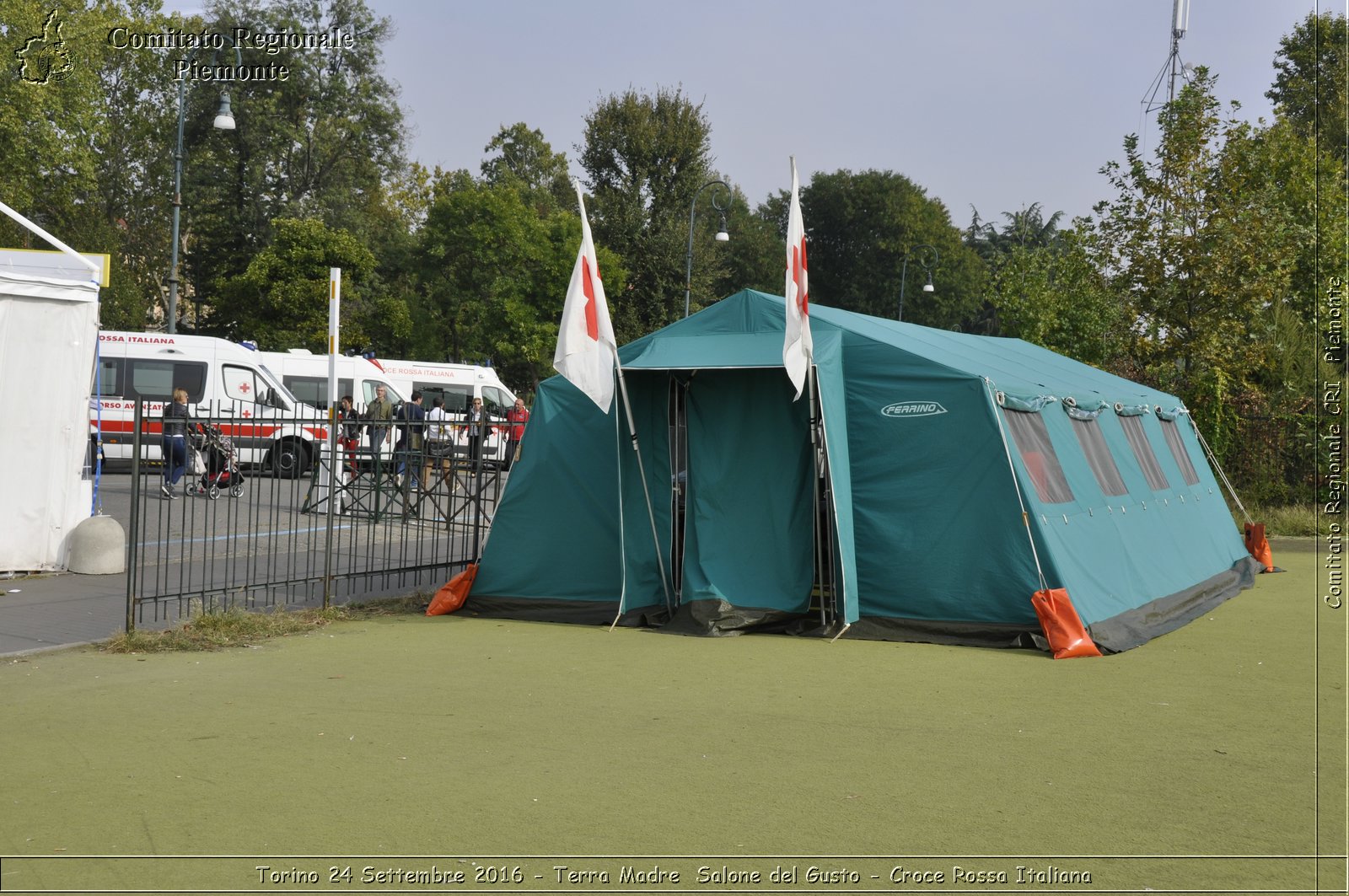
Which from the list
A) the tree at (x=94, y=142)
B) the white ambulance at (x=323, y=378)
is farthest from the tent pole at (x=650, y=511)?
the tree at (x=94, y=142)

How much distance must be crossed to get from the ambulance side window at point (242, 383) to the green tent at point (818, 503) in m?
14.6

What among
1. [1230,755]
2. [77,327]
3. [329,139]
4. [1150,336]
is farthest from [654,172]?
[1230,755]

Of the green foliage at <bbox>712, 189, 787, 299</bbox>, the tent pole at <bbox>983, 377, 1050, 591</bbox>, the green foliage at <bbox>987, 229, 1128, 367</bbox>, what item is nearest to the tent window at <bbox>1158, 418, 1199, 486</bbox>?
the tent pole at <bbox>983, 377, 1050, 591</bbox>

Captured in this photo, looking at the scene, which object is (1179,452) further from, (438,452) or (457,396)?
(457,396)

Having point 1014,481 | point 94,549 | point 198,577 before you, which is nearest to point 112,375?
point 94,549

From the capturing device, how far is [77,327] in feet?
38.2

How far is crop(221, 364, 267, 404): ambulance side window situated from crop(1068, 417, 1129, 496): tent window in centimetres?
1655

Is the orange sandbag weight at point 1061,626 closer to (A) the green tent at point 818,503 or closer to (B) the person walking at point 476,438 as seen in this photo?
(A) the green tent at point 818,503

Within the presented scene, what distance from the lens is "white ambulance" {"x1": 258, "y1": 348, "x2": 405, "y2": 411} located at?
26.3 m

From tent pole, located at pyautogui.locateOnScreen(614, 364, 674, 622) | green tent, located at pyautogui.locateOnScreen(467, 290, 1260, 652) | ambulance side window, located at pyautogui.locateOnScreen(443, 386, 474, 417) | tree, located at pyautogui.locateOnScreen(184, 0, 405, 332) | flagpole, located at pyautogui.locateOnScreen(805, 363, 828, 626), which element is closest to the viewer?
green tent, located at pyautogui.locateOnScreen(467, 290, 1260, 652)

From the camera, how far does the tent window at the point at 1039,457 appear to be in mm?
9695

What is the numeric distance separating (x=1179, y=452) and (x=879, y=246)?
43.3 m

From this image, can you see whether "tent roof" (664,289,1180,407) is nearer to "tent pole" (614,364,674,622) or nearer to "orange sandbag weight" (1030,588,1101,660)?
"tent pole" (614,364,674,622)

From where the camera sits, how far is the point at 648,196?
43188mm
